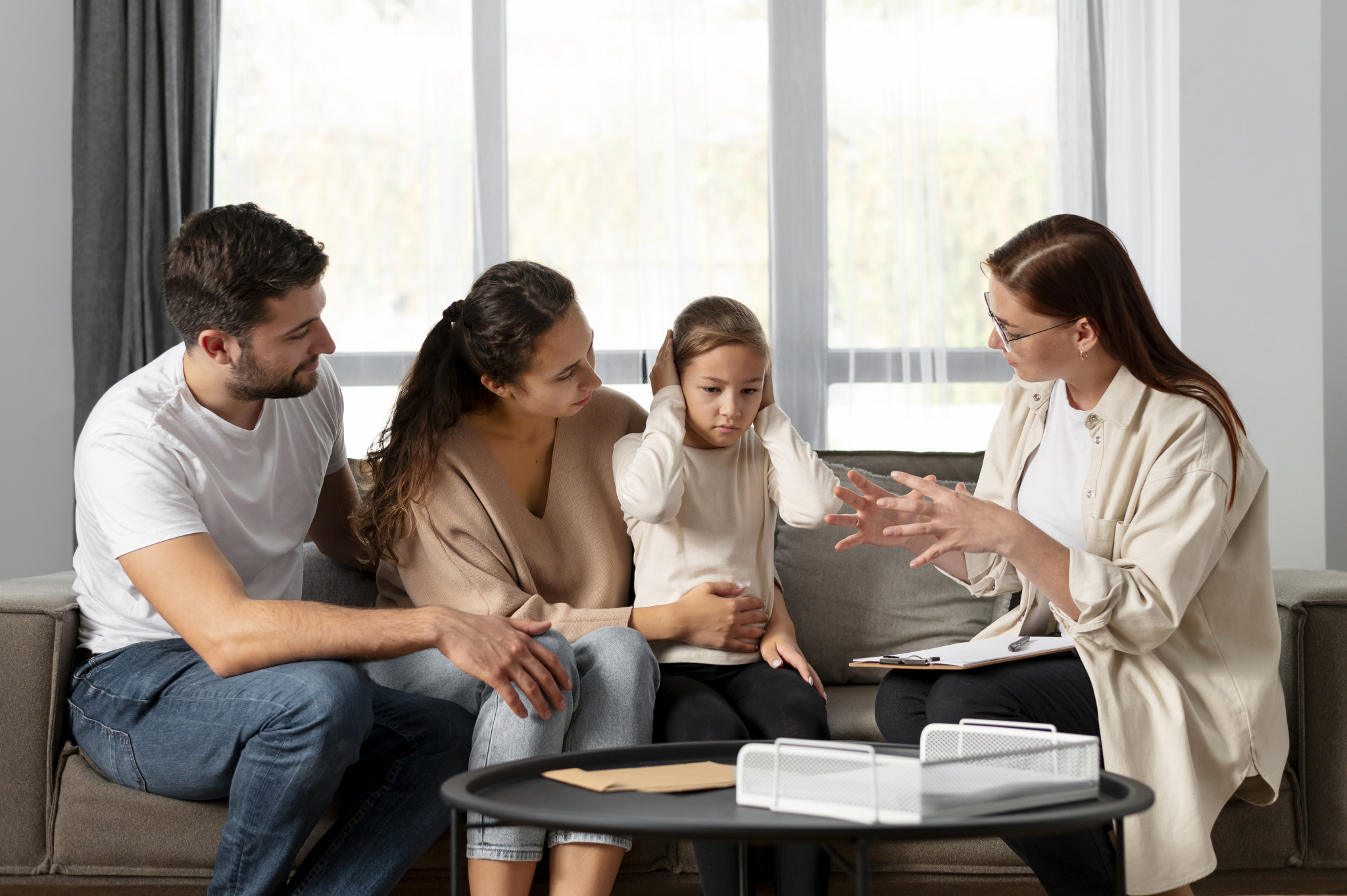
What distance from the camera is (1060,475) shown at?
5.31 ft

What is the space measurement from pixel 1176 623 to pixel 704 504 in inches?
28.7

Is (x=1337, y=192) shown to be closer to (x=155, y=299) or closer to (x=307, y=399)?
(x=307, y=399)

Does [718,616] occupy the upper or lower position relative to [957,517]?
lower

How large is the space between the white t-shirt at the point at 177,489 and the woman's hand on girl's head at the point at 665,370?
0.57m

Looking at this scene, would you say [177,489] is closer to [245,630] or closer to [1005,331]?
[245,630]

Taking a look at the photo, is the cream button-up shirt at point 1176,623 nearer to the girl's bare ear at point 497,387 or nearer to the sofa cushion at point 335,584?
the girl's bare ear at point 497,387

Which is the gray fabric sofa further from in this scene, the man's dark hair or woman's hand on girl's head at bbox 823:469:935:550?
the man's dark hair

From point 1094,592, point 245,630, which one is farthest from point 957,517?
point 245,630

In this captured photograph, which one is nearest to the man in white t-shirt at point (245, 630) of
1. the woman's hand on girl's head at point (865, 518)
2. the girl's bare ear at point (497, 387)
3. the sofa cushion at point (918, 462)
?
the girl's bare ear at point (497, 387)

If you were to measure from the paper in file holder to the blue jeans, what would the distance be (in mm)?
664

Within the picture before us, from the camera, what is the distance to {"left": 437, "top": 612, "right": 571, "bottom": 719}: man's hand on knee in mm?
1337

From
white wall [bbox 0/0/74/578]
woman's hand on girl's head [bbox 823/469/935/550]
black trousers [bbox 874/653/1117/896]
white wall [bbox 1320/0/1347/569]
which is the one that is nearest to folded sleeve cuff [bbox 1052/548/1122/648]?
black trousers [bbox 874/653/1117/896]

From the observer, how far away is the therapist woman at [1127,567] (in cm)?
137

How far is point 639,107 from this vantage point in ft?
9.11
